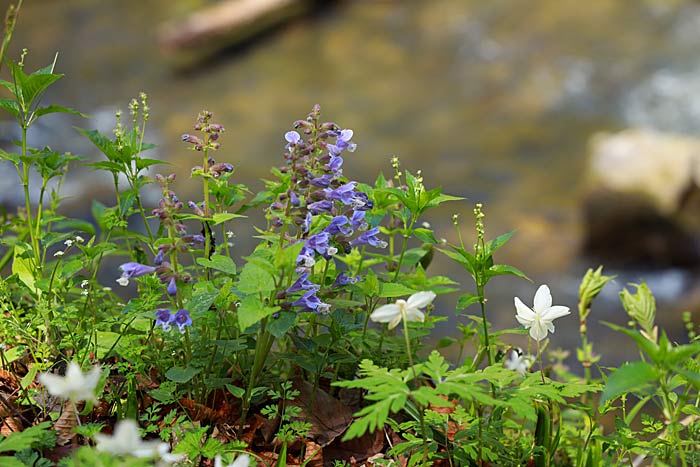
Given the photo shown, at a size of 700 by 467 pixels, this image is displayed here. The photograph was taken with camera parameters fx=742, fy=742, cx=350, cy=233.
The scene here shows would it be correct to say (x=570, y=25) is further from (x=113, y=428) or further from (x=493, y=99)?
(x=113, y=428)

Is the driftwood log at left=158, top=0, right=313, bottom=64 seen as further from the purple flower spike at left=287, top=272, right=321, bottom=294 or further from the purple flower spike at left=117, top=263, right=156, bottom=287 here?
the purple flower spike at left=287, top=272, right=321, bottom=294

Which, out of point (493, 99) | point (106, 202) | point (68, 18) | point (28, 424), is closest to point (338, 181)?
point (28, 424)

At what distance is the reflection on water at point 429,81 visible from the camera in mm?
7457

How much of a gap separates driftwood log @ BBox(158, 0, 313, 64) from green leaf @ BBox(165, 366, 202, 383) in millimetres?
8344

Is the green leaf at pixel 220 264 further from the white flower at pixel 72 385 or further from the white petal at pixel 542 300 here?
the white petal at pixel 542 300

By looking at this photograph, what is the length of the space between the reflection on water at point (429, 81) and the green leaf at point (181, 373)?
470cm

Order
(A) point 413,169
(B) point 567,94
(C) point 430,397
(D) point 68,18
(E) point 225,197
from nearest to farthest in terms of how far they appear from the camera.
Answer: (C) point 430,397 < (E) point 225,197 < (A) point 413,169 < (B) point 567,94 < (D) point 68,18

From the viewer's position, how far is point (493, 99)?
8508 millimetres

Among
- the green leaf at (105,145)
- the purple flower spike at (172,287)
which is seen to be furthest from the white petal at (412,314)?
the green leaf at (105,145)

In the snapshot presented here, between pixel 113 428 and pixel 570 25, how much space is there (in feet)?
28.5

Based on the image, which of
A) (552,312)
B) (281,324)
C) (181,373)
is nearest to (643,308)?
(552,312)

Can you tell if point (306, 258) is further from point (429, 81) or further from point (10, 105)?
point (429, 81)

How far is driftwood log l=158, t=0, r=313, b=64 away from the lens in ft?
31.6

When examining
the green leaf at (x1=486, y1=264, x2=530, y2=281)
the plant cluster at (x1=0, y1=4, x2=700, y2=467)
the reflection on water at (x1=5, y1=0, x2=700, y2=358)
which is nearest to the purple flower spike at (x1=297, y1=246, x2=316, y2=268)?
the plant cluster at (x1=0, y1=4, x2=700, y2=467)
